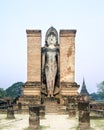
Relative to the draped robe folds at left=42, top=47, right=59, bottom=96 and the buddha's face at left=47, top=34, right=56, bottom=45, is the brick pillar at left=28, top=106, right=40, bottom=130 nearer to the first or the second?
the draped robe folds at left=42, top=47, right=59, bottom=96

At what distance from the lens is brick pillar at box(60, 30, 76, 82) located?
23.8m

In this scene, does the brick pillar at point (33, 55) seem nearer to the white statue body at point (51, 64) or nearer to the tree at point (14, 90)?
the white statue body at point (51, 64)

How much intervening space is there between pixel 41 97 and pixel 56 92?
1.33 m

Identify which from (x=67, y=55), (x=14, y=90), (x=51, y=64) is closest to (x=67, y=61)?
(x=67, y=55)

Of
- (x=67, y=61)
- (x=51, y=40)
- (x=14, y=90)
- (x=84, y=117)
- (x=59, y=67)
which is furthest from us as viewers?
(x=14, y=90)

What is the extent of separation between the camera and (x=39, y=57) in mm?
24031

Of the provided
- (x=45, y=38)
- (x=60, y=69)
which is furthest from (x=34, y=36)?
(x=60, y=69)

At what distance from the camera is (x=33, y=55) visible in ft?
78.6

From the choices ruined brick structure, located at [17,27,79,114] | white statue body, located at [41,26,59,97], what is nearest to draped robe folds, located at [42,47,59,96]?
white statue body, located at [41,26,59,97]

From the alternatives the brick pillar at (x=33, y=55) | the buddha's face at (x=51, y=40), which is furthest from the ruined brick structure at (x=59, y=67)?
the buddha's face at (x=51, y=40)

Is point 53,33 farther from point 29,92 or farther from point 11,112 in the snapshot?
point 11,112

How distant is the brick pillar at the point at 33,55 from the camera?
23844 mm

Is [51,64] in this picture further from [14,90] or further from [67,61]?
[14,90]

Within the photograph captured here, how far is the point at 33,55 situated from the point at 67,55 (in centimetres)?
219
